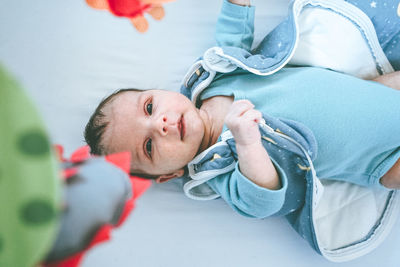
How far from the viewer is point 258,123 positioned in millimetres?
742

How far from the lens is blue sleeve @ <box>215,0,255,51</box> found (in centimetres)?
86

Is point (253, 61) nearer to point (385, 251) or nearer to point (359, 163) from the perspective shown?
point (359, 163)

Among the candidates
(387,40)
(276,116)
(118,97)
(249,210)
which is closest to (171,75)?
(118,97)

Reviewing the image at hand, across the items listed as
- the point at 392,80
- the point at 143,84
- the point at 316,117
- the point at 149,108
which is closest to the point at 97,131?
the point at 149,108

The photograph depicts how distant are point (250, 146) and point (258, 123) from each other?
73 millimetres

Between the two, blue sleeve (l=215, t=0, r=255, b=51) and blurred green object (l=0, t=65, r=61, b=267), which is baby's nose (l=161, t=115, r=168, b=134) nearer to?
blue sleeve (l=215, t=0, r=255, b=51)

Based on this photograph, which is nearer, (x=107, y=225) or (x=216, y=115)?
(x=107, y=225)

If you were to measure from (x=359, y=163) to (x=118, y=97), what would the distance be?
556 millimetres

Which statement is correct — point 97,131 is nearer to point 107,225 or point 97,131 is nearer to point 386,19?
point 107,225

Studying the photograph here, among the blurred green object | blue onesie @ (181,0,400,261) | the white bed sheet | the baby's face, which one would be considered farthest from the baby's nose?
the blurred green object

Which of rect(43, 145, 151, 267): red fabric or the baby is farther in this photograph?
the baby

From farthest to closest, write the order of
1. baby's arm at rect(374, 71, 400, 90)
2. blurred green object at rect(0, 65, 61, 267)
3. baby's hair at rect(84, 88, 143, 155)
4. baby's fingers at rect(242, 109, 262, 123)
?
baby's arm at rect(374, 71, 400, 90)
baby's hair at rect(84, 88, 143, 155)
baby's fingers at rect(242, 109, 262, 123)
blurred green object at rect(0, 65, 61, 267)

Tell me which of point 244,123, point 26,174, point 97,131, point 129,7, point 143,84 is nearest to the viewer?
point 26,174

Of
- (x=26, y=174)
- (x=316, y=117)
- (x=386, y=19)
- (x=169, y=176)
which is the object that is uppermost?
(x=26, y=174)
